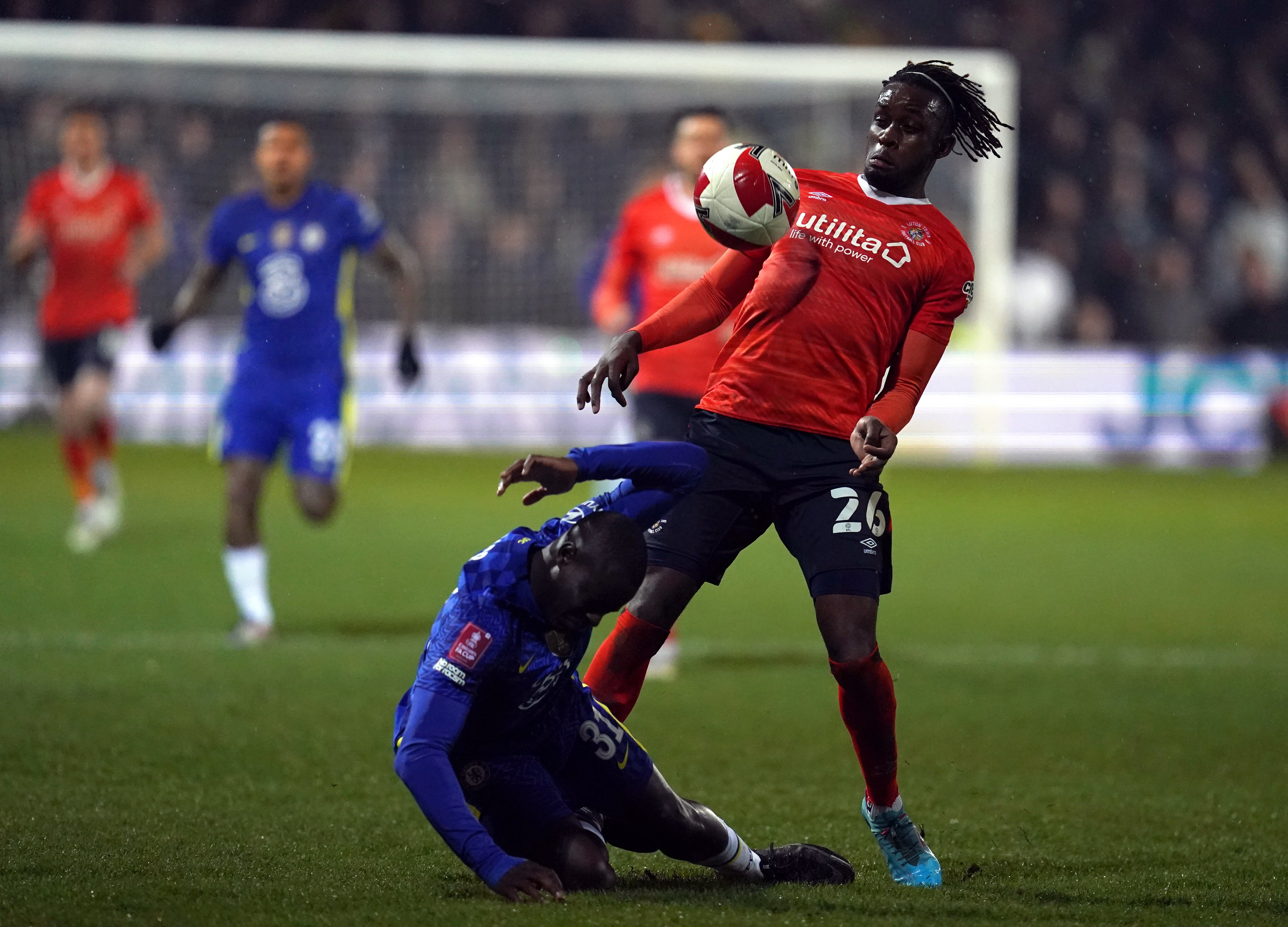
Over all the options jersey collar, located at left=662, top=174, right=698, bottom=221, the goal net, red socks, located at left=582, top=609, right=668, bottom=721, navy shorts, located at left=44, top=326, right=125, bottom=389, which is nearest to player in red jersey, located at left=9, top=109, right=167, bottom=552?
navy shorts, located at left=44, top=326, right=125, bottom=389

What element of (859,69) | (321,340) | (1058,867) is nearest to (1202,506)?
(859,69)

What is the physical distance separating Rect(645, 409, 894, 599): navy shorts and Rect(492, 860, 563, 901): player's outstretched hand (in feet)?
3.59

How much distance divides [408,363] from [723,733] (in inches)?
112

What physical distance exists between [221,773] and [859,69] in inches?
443

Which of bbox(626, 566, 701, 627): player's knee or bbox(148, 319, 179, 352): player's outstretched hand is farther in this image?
bbox(148, 319, 179, 352): player's outstretched hand

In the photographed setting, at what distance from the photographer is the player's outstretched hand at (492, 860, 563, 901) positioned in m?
3.77

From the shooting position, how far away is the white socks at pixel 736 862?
433 centimetres

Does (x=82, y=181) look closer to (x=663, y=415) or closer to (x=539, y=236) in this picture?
(x=539, y=236)

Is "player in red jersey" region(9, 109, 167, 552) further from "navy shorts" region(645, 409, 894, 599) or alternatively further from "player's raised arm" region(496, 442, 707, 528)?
"player's raised arm" region(496, 442, 707, 528)

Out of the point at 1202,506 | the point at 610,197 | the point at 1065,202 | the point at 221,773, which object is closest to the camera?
the point at 221,773

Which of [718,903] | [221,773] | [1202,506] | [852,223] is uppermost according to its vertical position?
[852,223]

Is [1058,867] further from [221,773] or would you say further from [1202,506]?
[1202,506]

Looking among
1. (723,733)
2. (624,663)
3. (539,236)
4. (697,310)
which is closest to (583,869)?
(624,663)

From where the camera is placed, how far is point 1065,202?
830 inches
